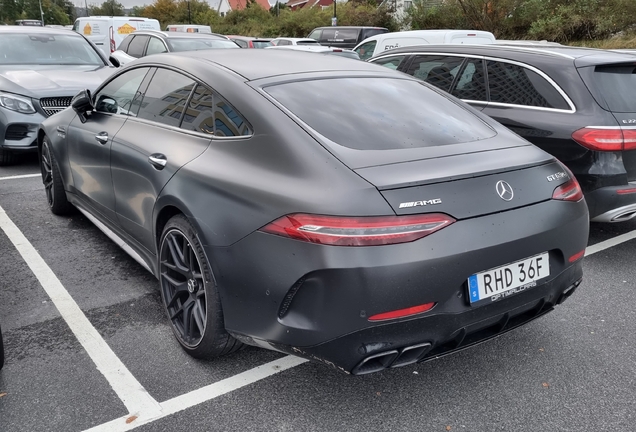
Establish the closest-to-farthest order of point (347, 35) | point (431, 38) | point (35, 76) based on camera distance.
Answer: point (35, 76), point (431, 38), point (347, 35)

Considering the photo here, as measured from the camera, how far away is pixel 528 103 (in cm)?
476

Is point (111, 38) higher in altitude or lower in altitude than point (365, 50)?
higher

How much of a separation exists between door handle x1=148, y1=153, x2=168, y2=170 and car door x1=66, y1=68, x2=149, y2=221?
0.71 metres

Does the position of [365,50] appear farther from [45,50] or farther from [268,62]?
[268,62]

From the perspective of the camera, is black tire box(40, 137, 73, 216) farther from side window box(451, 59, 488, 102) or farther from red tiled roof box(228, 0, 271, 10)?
red tiled roof box(228, 0, 271, 10)

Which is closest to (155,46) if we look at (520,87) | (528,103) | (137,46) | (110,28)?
(137,46)

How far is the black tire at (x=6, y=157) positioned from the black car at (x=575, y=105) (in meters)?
5.46

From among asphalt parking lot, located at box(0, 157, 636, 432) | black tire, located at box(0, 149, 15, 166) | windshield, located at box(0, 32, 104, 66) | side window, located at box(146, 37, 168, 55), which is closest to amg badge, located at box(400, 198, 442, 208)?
asphalt parking lot, located at box(0, 157, 636, 432)

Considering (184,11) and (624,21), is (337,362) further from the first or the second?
(184,11)

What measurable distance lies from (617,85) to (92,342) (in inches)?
162

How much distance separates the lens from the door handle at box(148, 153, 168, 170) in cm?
309

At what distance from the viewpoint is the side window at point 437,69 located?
5.52 metres

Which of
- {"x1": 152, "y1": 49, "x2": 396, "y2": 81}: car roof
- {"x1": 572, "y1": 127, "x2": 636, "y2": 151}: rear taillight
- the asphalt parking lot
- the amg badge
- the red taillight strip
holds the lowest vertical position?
the asphalt parking lot

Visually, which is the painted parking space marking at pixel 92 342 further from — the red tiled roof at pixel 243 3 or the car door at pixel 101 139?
the red tiled roof at pixel 243 3
